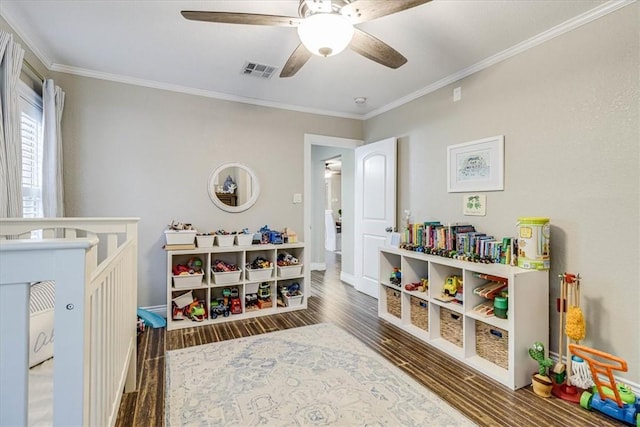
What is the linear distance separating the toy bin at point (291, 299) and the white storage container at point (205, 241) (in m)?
0.97

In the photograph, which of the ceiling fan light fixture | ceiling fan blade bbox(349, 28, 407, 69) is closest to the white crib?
the ceiling fan light fixture

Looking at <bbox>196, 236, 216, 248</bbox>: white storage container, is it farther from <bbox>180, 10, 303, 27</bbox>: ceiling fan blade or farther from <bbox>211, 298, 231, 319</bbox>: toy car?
<bbox>180, 10, 303, 27</bbox>: ceiling fan blade

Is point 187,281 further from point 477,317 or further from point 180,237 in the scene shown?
point 477,317

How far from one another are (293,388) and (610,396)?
5.84 feet

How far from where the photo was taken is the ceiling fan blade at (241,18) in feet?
5.15

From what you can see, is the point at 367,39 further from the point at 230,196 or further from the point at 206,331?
the point at 206,331

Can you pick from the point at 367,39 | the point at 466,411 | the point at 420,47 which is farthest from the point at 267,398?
the point at 420,47

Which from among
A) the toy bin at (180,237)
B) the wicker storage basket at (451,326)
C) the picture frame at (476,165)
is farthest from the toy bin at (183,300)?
the picture frame at (476,165)

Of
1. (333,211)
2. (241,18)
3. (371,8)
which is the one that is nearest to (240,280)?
(241,18)

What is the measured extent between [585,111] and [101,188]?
3.93 m

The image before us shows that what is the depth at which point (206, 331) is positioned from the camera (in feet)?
9.50

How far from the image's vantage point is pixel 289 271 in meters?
3.50

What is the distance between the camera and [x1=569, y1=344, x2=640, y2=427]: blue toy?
1.65 metres

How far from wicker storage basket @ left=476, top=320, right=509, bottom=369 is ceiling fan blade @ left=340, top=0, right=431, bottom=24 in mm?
2044
